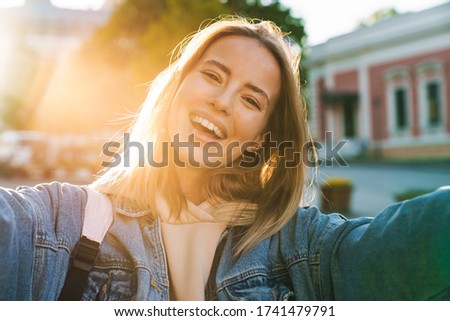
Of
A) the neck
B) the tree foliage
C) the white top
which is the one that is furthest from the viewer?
the tree foliage

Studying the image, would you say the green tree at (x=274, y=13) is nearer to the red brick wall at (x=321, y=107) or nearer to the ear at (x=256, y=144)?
the ear at (x=256, y=144)

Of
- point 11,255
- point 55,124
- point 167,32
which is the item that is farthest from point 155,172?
point 55,124

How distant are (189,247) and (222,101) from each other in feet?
1.31

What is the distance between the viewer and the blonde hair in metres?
1.54

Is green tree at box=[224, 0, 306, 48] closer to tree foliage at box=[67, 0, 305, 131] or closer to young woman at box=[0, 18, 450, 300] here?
tree foliage at box=[67, 0, 305, 131]

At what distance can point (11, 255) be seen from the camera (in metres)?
1.17

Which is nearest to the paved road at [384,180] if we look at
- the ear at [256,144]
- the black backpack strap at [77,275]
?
the ear at [256,144]

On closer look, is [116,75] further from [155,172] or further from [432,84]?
[155,172]

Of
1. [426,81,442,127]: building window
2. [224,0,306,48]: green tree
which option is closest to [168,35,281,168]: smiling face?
[224,0,306,48]: green tree

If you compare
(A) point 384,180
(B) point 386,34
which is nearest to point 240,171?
(A) point 384,180

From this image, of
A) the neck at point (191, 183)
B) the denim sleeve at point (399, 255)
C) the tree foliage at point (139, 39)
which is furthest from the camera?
the tree foliage at point (139, 39)

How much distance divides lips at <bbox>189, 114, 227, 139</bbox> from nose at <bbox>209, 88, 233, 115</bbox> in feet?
0.14

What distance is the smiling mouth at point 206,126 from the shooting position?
1.54m

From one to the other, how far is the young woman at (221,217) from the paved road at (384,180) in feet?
18.9
